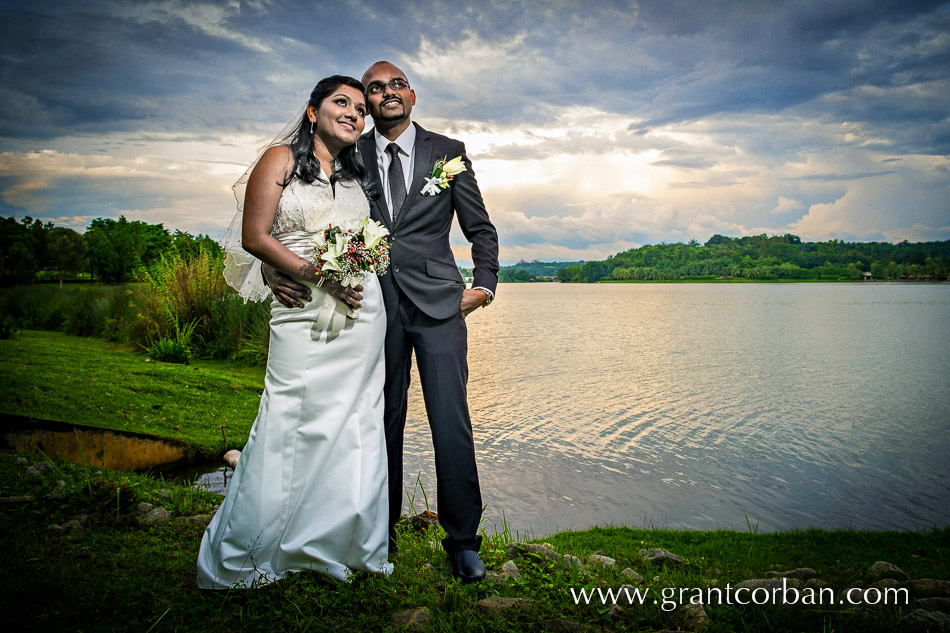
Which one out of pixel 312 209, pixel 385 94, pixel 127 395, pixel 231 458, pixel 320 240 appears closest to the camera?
pixel 320 240

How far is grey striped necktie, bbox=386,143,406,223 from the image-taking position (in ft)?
11.2

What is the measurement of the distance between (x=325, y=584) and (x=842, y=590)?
Answer: 291cm

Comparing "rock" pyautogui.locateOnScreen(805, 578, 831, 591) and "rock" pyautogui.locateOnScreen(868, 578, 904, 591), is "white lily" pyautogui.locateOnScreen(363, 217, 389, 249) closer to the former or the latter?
"rock" pyautogui.locateOnScreen(805, 578, 831, 591)

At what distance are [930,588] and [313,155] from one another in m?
4.32

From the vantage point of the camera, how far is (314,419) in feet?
10.3

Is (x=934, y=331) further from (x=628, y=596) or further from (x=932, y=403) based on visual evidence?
(x=628, y=596)

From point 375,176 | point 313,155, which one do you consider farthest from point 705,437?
point 313,155

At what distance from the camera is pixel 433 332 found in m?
3.37

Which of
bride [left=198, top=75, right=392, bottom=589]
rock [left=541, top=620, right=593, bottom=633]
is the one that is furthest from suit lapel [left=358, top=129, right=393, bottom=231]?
rock [left=541, top=620, right=593, bottom=633]

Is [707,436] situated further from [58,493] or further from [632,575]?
[58,493]

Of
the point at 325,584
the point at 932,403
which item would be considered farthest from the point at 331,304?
the point at 932,403

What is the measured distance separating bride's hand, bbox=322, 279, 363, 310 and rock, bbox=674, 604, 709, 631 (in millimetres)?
2275

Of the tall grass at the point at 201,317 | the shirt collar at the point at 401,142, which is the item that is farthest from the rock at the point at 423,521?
the tall grass at the point at 201,317

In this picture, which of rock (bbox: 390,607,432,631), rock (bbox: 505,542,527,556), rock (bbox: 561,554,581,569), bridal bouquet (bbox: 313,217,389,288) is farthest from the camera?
rock (bbox: 505,542,527,556)
